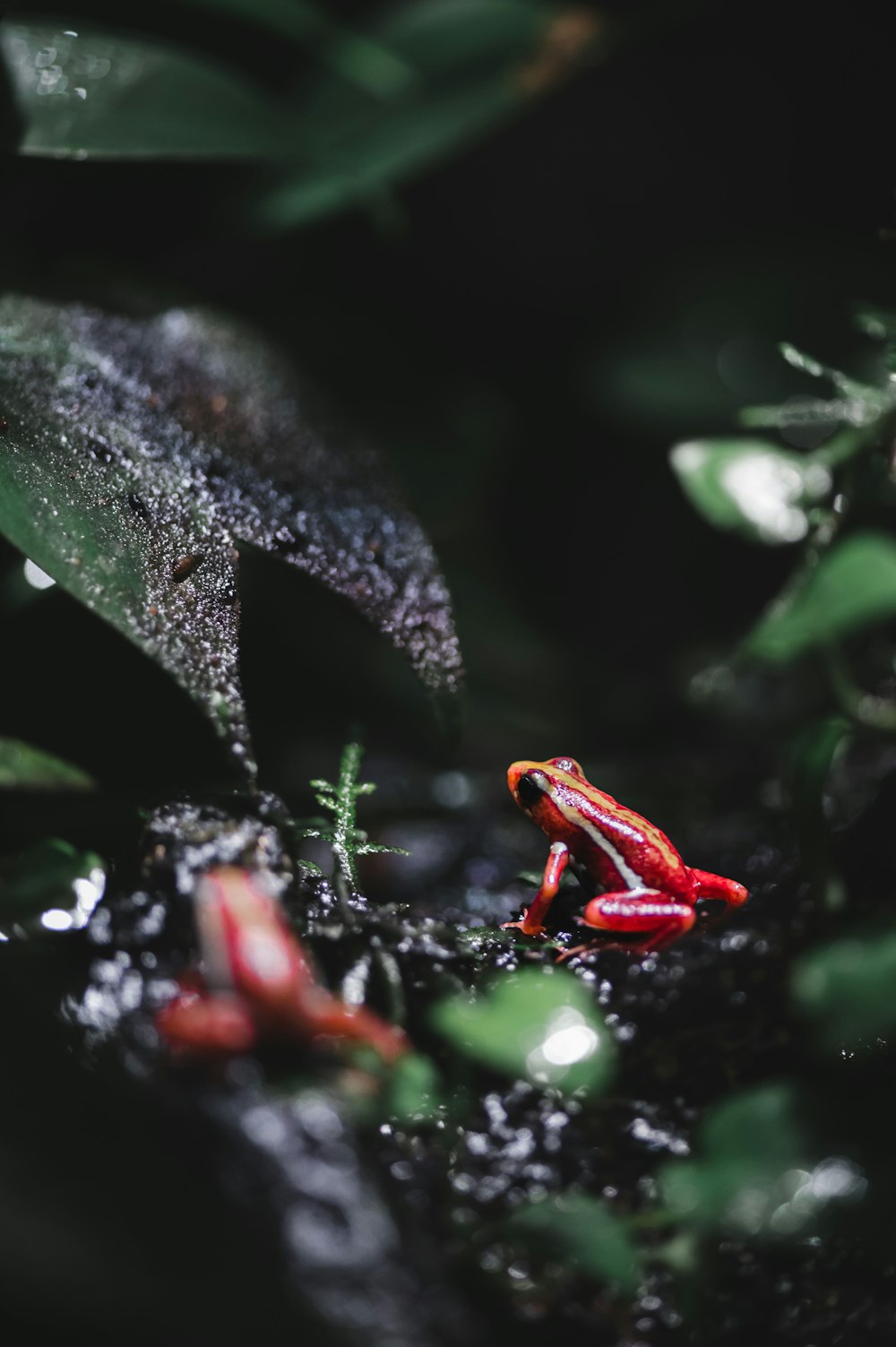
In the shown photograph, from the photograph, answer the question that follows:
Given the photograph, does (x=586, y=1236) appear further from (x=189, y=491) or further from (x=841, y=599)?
(x=189, y=491)

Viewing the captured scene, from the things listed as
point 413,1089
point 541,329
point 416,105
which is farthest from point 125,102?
point 541,329

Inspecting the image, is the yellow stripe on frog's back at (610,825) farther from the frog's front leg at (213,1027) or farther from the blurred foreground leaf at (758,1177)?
the frog's front leg at (213,1027)

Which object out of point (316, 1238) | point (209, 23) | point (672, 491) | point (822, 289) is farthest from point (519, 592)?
point (316, 1238)

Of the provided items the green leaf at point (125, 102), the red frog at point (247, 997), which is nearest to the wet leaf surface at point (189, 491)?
the red frog at point (247, 997)

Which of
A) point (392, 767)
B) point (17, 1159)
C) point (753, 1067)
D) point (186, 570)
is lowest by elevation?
point (392, 767)

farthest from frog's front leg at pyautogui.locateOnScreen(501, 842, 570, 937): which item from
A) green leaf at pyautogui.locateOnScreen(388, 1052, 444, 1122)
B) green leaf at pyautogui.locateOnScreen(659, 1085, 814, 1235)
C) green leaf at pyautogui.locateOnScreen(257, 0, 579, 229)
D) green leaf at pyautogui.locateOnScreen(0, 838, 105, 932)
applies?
green leaf at pyautogui.locateOnScreen(257, 0, 579, 229)

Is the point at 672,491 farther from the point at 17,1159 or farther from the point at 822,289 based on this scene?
the point at 17,1159
